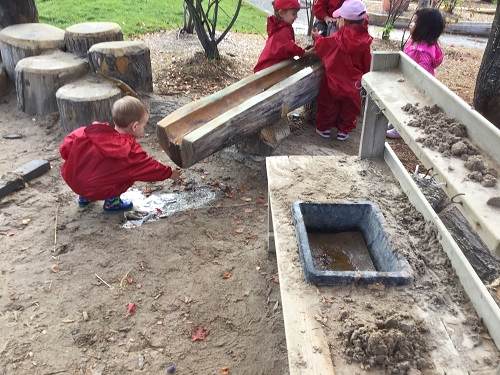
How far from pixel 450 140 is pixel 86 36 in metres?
4.87

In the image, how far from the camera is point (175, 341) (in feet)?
9.03

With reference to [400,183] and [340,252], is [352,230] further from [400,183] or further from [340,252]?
[400,183]

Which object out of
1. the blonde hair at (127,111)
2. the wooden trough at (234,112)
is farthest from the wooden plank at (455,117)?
the blonde hair at (127,111)

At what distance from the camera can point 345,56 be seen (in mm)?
4699

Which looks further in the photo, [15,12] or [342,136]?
[15,12]

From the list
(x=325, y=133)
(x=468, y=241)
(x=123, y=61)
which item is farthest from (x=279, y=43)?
(x=468, y=241)

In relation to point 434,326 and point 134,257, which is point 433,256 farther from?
point 134,257

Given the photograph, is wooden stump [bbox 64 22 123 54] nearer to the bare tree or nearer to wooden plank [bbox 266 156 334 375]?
the bare tree

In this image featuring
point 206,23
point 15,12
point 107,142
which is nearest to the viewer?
point 107,142

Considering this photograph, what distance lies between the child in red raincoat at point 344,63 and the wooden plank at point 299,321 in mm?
2710

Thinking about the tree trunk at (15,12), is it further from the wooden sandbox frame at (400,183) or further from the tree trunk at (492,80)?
the tree trunk at (492,80)

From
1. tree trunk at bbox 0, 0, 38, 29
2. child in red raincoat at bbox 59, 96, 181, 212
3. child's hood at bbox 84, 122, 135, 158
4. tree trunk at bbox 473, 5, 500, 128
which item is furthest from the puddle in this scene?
tree trunk at bbox 0, 0, 38, 29

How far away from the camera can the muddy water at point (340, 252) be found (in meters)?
2.66

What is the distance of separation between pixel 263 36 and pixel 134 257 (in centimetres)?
690
